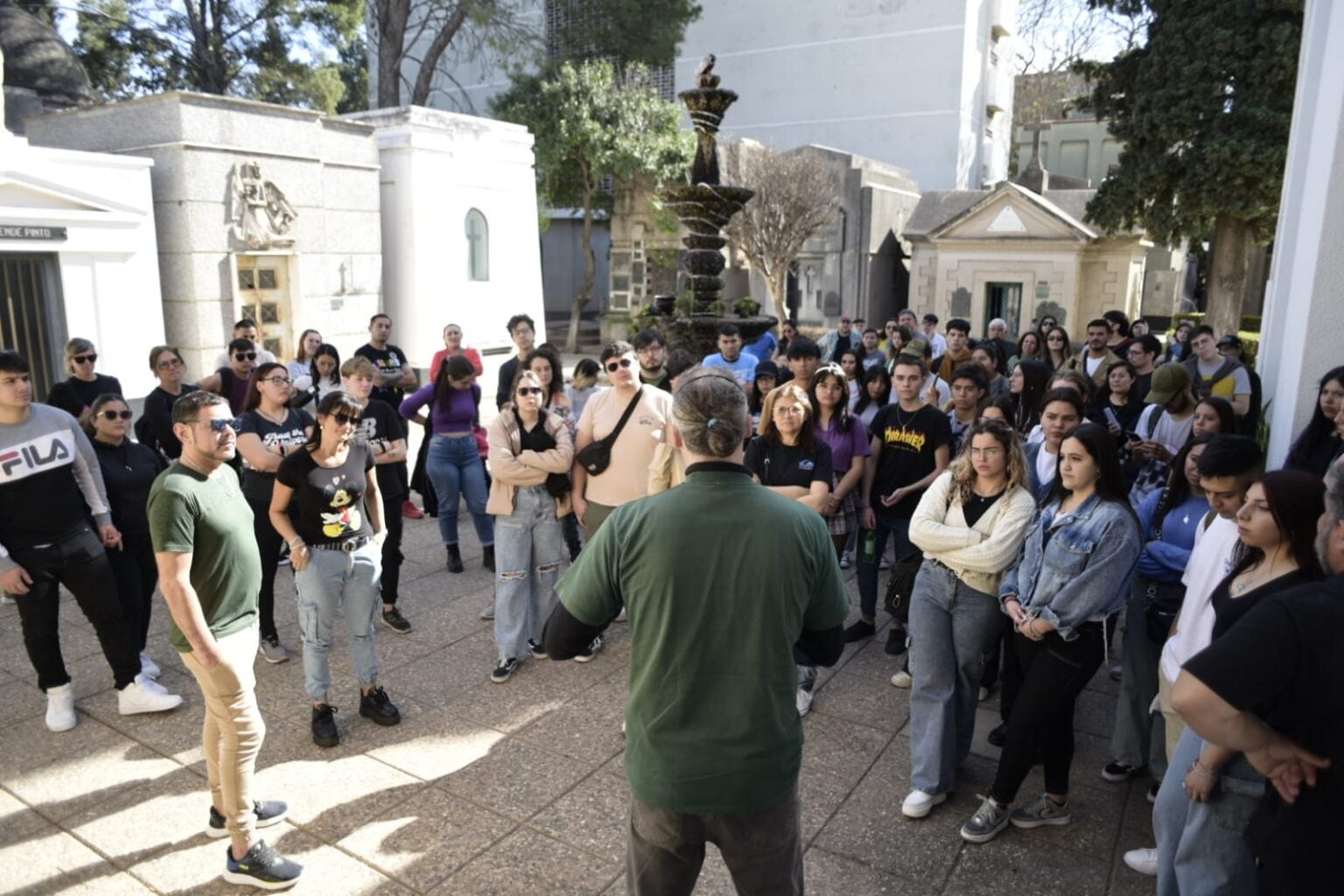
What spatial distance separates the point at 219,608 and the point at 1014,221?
73.6ft

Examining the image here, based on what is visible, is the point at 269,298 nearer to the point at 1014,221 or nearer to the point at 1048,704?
the point at 1048,704

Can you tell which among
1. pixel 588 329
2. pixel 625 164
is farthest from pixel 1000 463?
pixel 588 329

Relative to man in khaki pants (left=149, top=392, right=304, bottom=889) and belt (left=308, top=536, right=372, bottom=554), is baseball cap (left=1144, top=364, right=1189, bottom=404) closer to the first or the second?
belt (left=308, top=536, right=372, bottom=554)

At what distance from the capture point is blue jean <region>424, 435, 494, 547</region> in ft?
23.9

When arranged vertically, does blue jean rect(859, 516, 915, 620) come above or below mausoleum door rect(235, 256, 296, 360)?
below

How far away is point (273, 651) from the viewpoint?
5.72 metres

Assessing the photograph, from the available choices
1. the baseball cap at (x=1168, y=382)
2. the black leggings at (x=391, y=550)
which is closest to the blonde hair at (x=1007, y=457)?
the baseball cap at (x=1168, y=382)

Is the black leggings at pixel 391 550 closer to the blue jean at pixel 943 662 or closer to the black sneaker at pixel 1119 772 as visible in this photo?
the blue jean at pixel 943 662

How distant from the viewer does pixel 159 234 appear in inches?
464

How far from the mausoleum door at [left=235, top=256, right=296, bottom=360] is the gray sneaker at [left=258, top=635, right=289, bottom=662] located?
7942mm

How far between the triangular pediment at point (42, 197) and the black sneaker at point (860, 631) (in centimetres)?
985

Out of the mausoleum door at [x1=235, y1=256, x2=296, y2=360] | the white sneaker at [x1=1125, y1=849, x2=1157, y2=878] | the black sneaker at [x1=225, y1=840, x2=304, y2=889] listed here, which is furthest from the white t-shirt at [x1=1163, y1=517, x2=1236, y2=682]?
the mausoleum door at [x1=235, y1=256, x2=296, y2=360]

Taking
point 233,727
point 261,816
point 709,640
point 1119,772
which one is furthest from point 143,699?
point 1119,772

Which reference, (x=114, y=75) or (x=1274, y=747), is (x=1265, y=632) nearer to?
(x=1274, y=747)
